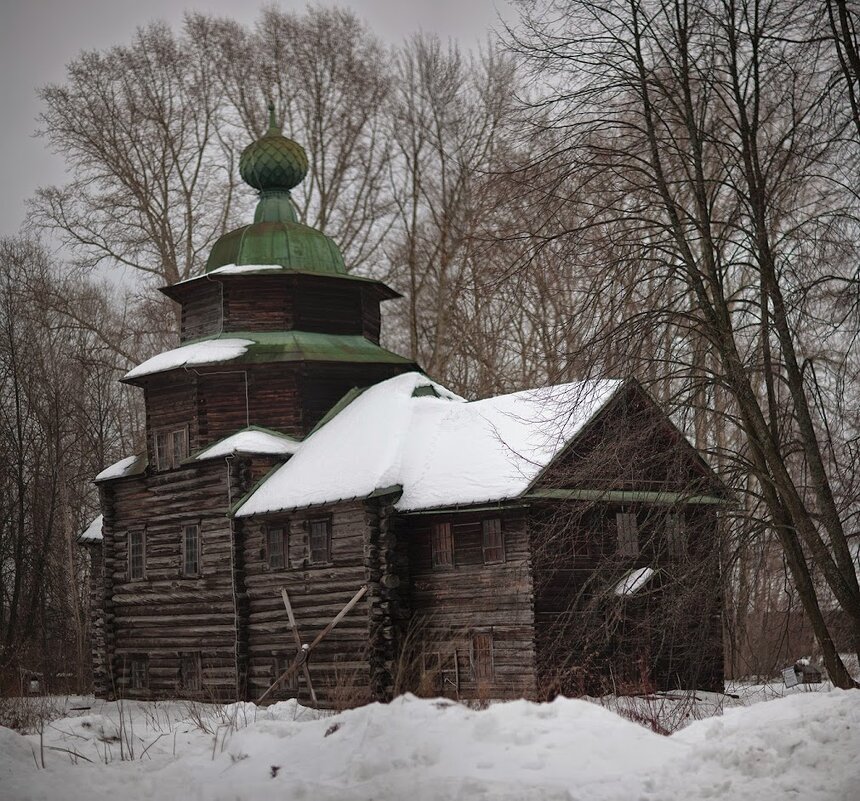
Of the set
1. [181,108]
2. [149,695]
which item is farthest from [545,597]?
[181,108]

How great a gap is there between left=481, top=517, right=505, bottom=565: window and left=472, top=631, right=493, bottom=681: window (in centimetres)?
139

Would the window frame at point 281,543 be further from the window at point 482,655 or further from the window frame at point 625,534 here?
the window frame at point 625,534

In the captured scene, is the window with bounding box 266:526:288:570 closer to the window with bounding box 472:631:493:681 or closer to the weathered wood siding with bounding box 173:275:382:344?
the window with bounding box 472:631:493:681

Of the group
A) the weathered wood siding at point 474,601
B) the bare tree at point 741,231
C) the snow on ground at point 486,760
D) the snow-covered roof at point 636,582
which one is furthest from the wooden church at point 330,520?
the snow on ground at point 486,760

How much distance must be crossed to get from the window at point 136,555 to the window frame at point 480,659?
945 cm

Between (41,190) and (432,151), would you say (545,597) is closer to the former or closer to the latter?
(432,151)

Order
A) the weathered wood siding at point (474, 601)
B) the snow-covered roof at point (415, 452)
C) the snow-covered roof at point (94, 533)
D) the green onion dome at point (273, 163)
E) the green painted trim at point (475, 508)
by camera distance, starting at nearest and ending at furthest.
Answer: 1. the green painted trim at point (475, 508)
2. the weathered wood siding at point (474, 601)
3. the snow-covered roof at point (415, 452)
4. the snow-covered roof at point (94, 533)
5. the green onion dome at point (273, 163)

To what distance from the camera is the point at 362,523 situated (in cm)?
2352

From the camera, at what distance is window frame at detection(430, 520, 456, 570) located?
2309cm

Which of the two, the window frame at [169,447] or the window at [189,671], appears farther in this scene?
the window frame at [169,447]

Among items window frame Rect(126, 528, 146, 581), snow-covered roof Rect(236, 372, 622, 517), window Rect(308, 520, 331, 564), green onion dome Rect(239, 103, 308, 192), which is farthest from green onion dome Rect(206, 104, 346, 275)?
window frame Rect(126, 528, 146, 581)

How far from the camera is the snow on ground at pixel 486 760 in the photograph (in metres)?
8.32

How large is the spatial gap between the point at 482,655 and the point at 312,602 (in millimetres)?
4021

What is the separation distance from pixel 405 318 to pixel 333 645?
1706 centimetres
